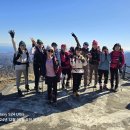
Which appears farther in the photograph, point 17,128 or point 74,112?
point 74,112

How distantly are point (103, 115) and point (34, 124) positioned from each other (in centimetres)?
245

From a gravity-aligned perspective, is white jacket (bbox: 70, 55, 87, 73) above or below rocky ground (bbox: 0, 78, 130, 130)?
above

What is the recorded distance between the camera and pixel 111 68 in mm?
12211

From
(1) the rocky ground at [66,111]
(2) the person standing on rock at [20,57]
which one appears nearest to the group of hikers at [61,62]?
(2) the person standing on rock at [20,57]

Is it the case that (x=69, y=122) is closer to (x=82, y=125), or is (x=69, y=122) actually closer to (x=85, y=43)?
(x=82, y=125)

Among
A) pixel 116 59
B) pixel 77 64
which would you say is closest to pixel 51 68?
pixel 77 64

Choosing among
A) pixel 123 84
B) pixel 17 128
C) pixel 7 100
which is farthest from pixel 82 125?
pixel 123 84

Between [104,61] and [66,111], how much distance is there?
3.64 meters

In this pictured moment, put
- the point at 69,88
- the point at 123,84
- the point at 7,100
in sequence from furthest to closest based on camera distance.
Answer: the point at 123,84 → the point at 69,88 → the point at 7,100

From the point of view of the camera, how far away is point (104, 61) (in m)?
12.1

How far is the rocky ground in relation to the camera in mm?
8227

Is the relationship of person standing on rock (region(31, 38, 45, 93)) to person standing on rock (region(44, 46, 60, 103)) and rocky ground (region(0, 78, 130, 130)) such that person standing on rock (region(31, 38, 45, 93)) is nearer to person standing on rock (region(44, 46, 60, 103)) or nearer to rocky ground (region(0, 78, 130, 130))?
person standing on rock (region(44, 46, 60, 103))

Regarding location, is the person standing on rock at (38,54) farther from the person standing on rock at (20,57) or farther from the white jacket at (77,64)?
the white jacket at (77,64)

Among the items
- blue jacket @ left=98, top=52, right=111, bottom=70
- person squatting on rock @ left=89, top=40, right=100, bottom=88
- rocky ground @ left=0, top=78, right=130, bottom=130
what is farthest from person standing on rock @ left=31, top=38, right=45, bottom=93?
blue jacket @ left=98, top=52, right=111, bottom=70
